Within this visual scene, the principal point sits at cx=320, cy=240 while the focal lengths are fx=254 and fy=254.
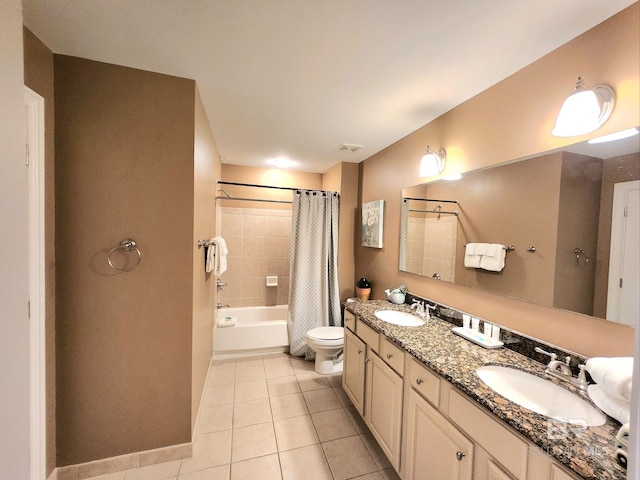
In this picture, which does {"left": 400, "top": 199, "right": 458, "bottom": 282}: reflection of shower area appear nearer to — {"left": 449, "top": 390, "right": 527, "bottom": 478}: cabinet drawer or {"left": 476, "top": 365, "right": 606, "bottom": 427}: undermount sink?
{"left": 476, "top": 365, "right": 606, "bottom": 427}: undermount sink

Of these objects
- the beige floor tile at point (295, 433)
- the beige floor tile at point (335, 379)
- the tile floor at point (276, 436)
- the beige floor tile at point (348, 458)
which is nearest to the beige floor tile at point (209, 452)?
the tile floor at point (276, 436)

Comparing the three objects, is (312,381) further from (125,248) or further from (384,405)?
(125,248)

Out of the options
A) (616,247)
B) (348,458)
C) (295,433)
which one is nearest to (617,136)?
(616,247)

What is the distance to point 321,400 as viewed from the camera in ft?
7.48

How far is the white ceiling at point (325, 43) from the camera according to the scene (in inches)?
43.4

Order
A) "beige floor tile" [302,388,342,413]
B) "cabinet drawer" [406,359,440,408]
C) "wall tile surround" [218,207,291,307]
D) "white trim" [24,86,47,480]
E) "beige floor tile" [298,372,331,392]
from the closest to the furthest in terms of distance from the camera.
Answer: "cabinet drawer" [406,359,440,408], "white trim" [24,86,47,480], "beige floor tile" [302,388,342,413], "beige floor tile" [298,372,331,392], "wall tile surround" [218,207,291,307]

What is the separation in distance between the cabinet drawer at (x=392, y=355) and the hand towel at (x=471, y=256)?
2.45ft

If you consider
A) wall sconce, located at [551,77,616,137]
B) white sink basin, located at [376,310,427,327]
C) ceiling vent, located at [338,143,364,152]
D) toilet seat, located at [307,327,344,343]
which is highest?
ceiling vent, located at [338,143,364,152]

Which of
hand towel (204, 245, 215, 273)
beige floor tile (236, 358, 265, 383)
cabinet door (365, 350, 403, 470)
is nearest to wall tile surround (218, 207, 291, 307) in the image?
beige floor tile (236, 358, 265, 383)

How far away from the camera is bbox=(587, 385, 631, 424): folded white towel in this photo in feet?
2.75

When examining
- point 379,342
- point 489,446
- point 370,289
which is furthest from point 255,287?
point 489,446

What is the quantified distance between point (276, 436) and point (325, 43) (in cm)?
254

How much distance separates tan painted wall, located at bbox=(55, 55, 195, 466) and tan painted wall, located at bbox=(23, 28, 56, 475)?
3cm

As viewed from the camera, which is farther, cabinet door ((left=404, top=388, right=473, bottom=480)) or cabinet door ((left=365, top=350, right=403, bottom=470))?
cabinet door ((left=365, top=350, right=403, bottom=470))
